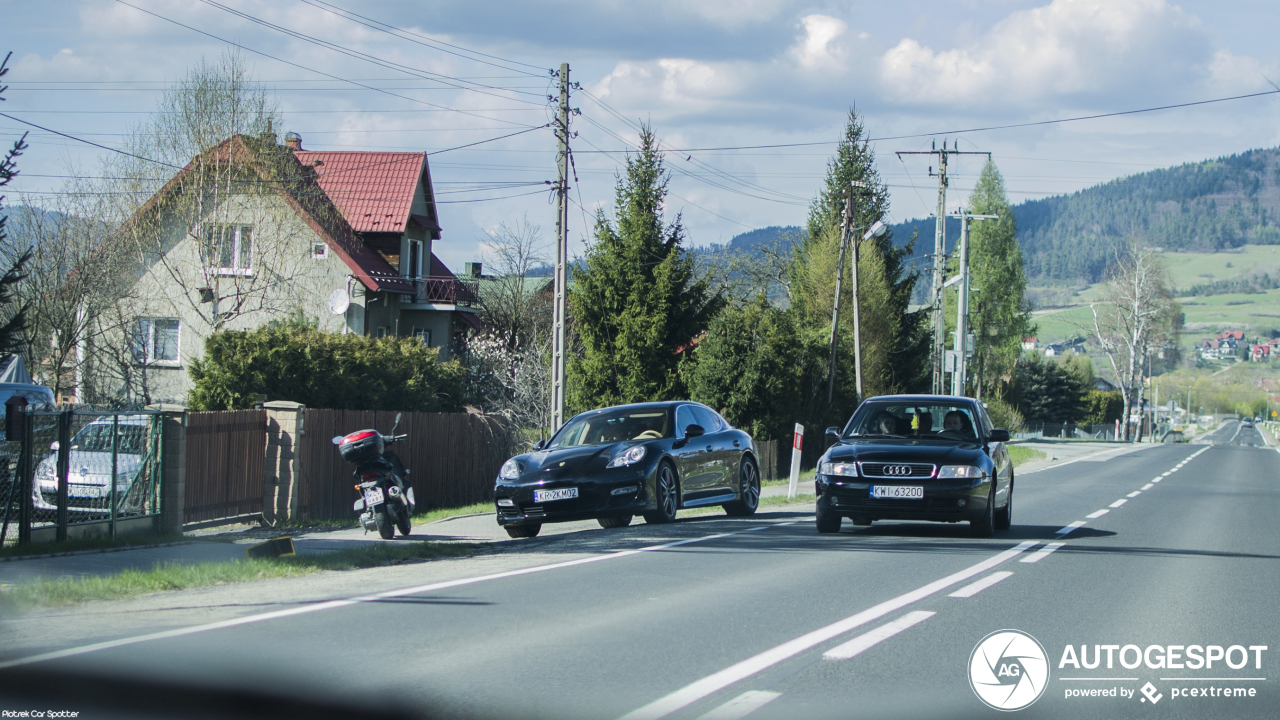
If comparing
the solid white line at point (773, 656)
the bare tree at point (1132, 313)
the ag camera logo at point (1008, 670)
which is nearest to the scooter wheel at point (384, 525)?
the solid white line at point (773, 656)

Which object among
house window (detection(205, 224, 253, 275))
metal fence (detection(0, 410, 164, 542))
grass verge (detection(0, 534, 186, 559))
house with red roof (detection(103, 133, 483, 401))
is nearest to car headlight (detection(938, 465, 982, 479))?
grass verge (detection(0, 534, 186, 559))

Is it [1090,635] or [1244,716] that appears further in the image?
[1090,635]

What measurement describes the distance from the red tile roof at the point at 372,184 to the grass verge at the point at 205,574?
31345mm

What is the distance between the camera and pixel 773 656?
642cm

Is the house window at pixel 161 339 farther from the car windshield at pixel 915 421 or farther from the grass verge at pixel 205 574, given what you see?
the car windshield at pixel 915 421

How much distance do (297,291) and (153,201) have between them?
15.9ft

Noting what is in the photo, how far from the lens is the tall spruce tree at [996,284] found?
248ft

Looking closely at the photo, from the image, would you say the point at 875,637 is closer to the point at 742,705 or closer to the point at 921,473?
the point at 742,705

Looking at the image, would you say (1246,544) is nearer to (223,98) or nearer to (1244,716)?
(1244,716)

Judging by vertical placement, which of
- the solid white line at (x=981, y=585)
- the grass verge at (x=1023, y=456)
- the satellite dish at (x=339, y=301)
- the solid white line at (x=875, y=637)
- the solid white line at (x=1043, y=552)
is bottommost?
the grass verge at (x=1023, y=456)

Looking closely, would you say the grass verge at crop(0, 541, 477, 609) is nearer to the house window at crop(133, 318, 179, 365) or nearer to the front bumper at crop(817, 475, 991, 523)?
the front bumper at crop(817, 475, 991, 523)

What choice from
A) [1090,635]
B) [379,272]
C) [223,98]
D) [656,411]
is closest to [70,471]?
[656,411]

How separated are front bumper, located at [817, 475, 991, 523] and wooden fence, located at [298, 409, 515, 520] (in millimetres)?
6938

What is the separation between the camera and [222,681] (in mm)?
5680
